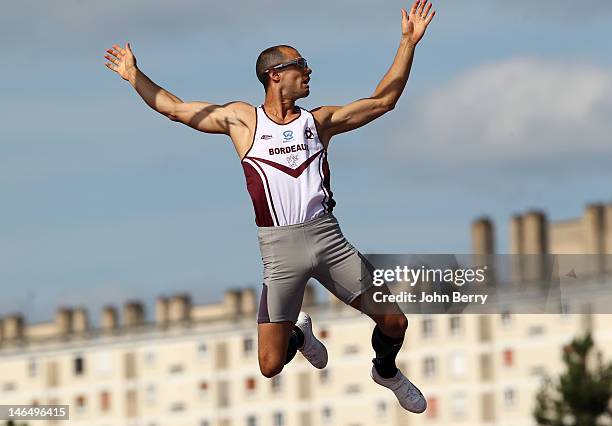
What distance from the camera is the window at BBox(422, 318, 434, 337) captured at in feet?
535

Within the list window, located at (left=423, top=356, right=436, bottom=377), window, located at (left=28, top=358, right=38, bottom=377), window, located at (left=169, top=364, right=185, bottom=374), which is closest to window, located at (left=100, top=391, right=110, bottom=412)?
window, located at (left=169, top=364, right=185, bottom=374)

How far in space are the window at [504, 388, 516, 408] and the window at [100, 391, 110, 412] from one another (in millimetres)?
44043

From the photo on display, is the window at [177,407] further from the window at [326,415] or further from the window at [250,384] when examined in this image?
the window at [326,415]

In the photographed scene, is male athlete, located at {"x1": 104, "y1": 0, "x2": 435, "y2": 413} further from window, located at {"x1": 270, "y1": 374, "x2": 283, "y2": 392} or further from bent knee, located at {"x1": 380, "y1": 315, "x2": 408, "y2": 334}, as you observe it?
window, located at {"x1": 270, "y1": 374, "x2": 283, "y2": 392}

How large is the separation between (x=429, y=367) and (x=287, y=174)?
14401 centimetres

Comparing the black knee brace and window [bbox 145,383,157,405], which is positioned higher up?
window [bbox 145,383,157,405]

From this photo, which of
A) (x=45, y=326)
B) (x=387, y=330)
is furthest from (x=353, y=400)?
(x=387, y=330)

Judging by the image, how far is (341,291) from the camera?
20297 millimetres

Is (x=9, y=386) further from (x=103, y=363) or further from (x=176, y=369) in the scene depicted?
(x=176, y=369)

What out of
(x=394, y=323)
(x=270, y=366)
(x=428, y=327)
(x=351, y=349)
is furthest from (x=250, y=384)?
(x=270, y=366)

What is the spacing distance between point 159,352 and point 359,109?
528ft

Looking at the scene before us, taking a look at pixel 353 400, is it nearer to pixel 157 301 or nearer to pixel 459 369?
pixel 459 369

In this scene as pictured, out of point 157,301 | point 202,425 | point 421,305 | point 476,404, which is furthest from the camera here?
point 157,301

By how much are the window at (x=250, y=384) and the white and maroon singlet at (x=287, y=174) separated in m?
154
